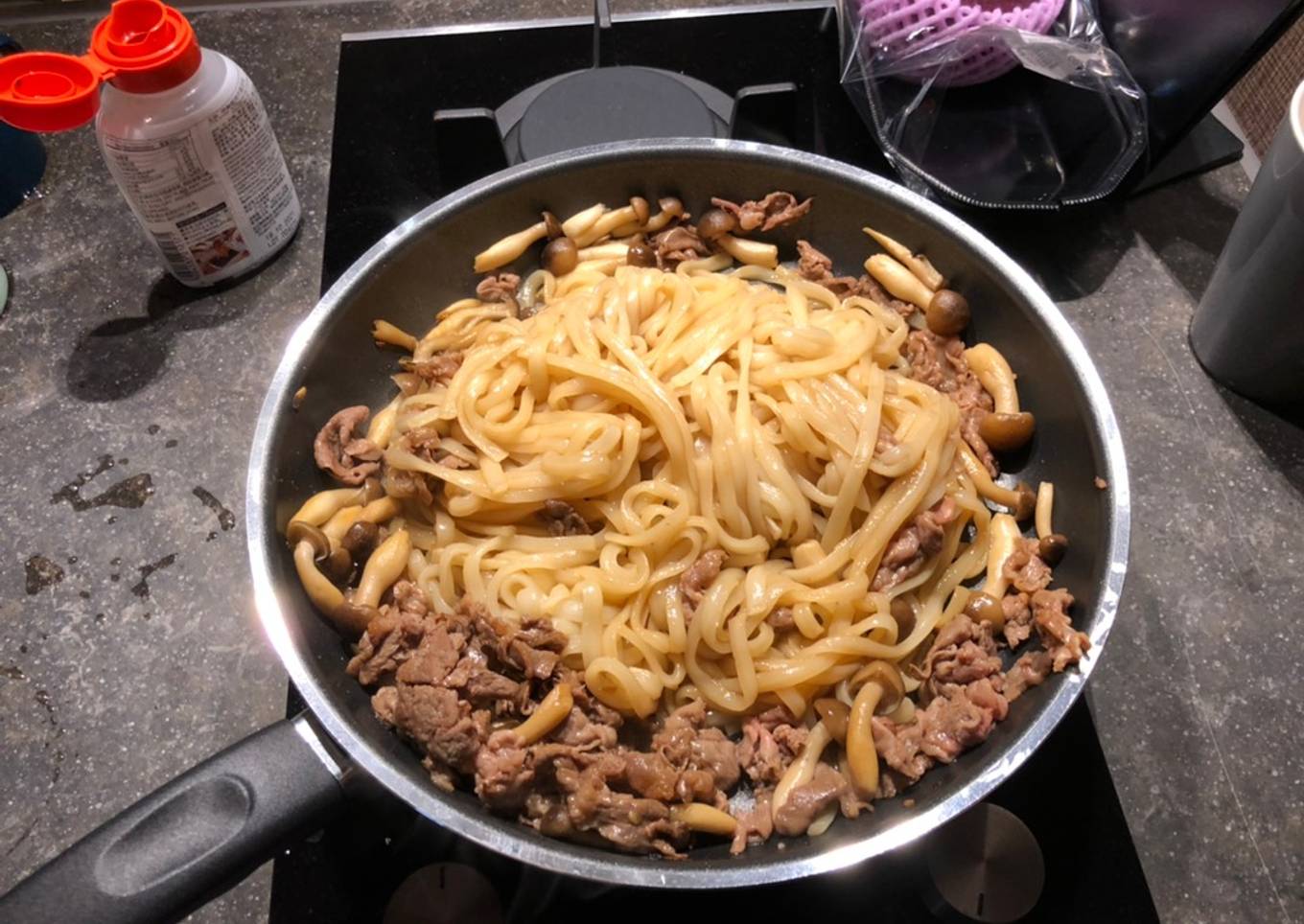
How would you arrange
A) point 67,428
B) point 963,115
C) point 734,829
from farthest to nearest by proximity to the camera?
1. point 963,115
2. point 67,428
3. point 734,829

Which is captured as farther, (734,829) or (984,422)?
(984,422)

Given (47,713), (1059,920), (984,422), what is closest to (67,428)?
(47,713)

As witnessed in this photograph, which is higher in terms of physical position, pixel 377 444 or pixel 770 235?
pixel 770 235

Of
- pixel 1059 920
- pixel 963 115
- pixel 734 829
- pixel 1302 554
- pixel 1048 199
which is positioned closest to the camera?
pixel 734 829

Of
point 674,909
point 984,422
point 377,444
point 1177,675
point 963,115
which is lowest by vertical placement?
point 674,909

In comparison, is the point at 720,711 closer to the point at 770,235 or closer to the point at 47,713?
the point at 770,235

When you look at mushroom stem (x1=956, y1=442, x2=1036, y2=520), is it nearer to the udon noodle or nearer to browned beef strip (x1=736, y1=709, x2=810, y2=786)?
the udon noodle
